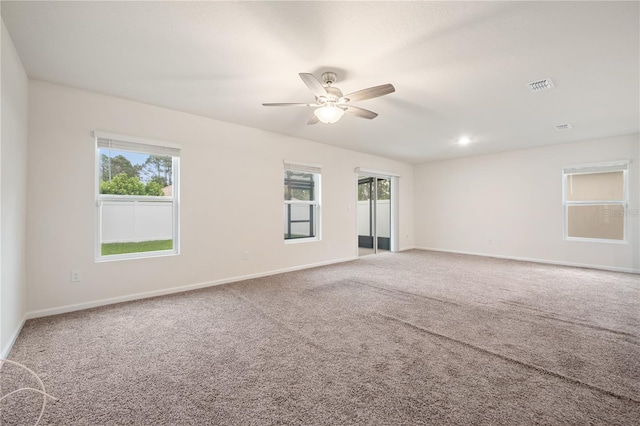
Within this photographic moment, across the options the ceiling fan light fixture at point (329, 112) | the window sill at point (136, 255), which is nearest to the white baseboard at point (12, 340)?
the window sill at point (136, 255)

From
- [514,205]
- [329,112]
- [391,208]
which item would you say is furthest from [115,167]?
[514,205]

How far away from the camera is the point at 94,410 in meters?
1.55

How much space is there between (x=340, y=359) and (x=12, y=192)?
120 inches

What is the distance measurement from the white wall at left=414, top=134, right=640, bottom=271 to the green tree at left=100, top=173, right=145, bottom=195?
6.74 m

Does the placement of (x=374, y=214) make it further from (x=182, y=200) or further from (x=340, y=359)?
(x=340, y=359)

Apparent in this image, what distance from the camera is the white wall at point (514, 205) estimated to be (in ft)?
16.8

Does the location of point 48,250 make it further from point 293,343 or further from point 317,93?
point 317,93

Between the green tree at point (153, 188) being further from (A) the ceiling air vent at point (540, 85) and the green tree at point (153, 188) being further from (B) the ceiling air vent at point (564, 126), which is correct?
(B) the ceiling air vent at point (564, 126)

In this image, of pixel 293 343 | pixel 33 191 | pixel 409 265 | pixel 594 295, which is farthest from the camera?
pixel 409 265

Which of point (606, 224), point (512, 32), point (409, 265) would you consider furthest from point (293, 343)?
point (606, 224)

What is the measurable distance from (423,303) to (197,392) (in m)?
2.53

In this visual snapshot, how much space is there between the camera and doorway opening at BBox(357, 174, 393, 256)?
7318 millimetres

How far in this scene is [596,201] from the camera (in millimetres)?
5328

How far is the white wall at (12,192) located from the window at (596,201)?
26.4ft
